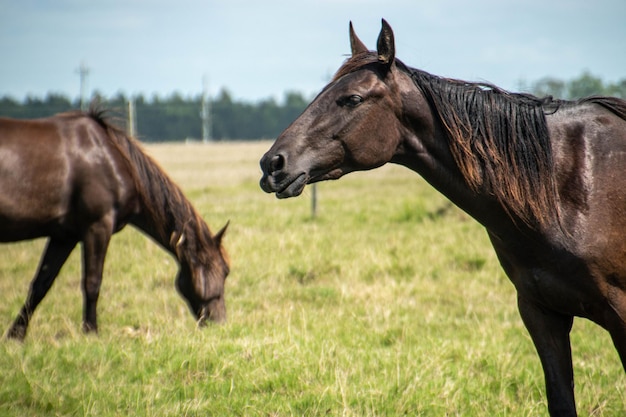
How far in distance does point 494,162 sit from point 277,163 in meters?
1.04

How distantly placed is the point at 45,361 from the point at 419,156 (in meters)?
2.97

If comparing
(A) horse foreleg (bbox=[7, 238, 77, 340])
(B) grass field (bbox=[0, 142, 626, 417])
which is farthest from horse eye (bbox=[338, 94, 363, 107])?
(A) horse foreleg (bbox=[7, 238, 77, 340])

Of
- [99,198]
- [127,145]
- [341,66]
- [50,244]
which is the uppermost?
[341,66]

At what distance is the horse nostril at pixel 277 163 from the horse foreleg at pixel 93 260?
3.60m

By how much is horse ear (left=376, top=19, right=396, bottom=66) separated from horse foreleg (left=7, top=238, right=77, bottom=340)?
4.18 metres

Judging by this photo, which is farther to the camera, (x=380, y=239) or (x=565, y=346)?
(x=380, y=239)

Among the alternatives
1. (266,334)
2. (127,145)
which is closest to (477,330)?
(266,334)

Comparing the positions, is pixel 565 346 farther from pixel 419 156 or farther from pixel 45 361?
pixel 45 361

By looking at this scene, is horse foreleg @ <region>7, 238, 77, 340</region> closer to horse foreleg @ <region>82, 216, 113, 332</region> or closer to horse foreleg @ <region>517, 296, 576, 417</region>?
horse foreleg @ <region>82, 216, 113, 332</region>

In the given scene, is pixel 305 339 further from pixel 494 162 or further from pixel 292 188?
pixel 494 162

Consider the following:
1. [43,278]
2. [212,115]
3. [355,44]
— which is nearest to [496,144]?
[355,44]

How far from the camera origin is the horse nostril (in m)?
2.88

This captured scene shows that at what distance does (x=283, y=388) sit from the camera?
4098 mm

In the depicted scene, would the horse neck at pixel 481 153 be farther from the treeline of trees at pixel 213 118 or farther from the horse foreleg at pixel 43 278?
the treeline of trees at pixel 213 118
